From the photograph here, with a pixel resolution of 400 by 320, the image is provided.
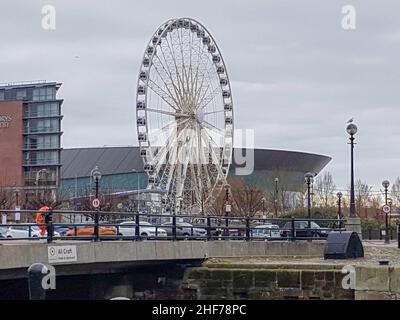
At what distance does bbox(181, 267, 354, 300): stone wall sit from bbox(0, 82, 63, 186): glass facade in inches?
3496

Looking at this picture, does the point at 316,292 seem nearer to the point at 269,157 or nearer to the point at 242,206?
the point at 242,206

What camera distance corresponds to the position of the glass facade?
377 ft

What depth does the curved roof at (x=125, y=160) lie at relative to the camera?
5482 inches

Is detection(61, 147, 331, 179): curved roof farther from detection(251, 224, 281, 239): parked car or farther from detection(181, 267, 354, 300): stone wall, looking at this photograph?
detection(181, 267, 354, 300): stone wall

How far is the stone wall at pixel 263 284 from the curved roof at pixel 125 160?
Result: 10543 centimetres

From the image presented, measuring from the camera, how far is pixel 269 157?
140 meters

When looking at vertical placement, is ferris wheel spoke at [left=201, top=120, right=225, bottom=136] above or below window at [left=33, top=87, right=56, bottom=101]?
below

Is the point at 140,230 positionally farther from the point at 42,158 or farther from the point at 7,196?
the point at 42,158

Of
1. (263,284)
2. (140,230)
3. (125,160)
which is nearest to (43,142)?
(125,160)

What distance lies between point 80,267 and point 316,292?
22.0ft

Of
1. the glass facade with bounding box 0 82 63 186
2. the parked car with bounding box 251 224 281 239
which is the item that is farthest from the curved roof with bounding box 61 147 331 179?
the parked car with bounding box 251 224 281 239

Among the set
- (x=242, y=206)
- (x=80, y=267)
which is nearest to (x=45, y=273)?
(x=80, y=267)

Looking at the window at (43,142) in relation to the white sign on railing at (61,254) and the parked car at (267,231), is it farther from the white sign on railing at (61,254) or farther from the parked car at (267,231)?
the white sign on railing at (61,254)

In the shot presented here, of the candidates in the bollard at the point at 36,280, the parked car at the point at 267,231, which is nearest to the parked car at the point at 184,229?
the parked car at the point at 267,231
